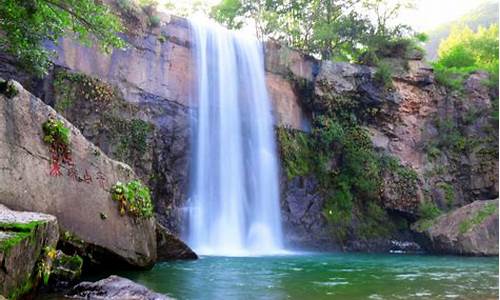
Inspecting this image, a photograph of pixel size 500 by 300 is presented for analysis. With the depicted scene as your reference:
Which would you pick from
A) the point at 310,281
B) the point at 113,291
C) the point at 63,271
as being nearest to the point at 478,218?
the point at 310,281

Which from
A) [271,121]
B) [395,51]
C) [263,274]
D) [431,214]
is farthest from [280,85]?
[263,274]

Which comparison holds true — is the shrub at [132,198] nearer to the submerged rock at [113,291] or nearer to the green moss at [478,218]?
the submerged rock at [113,291]

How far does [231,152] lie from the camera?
58.1 feet

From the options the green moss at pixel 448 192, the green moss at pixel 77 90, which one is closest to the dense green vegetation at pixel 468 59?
the green moss at pixel 448 192

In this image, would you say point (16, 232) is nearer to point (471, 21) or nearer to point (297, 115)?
point (297, 115)

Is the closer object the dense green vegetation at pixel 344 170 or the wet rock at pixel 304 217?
the wet rock at pixel 304 217

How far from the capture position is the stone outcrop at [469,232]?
50.1 ft

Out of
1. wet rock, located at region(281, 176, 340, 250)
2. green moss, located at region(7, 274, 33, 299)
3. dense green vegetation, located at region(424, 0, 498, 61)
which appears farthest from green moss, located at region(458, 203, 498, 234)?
dense green vegetation, located at region(424, 0, 498, 61)

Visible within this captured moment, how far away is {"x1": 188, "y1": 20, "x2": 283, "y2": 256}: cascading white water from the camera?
16.4 meters

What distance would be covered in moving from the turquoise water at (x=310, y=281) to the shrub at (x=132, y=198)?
106cm

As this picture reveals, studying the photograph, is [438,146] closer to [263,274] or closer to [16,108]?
[263,274]

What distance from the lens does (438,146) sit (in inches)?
834

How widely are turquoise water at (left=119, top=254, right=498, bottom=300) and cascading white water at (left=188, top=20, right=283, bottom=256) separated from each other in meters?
5.51

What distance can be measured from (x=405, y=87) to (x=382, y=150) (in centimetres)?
327
